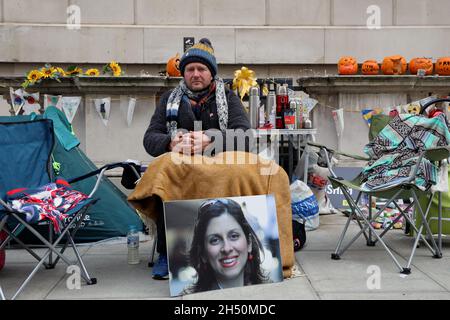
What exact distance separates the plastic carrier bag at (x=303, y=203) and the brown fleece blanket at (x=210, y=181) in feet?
3.98

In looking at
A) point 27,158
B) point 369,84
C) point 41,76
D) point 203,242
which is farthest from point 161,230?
point 369,84

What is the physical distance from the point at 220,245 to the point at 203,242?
11 cm

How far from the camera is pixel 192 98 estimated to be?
4191 mm

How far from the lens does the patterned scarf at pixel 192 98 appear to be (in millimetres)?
4094

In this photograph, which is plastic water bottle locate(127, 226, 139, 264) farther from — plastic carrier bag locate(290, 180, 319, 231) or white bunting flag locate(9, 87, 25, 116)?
white bunting flag locate(9, 87, 25, 116)

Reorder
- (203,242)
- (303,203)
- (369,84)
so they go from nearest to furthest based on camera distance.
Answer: (203,242), (303,203), (369,84)

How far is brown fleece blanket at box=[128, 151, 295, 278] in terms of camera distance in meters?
3.59

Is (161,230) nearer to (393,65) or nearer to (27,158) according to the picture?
(27,158)

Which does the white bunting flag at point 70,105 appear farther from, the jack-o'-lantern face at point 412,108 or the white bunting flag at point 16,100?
the jack-o'-lantern face at point 412,108

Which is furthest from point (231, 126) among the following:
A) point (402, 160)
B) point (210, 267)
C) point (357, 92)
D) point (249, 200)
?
point (357, 92)

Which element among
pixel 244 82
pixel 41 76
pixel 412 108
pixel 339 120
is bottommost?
pixel 339 120

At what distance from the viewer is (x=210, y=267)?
11.3 ft

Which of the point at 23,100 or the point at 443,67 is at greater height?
the point at 443,67
